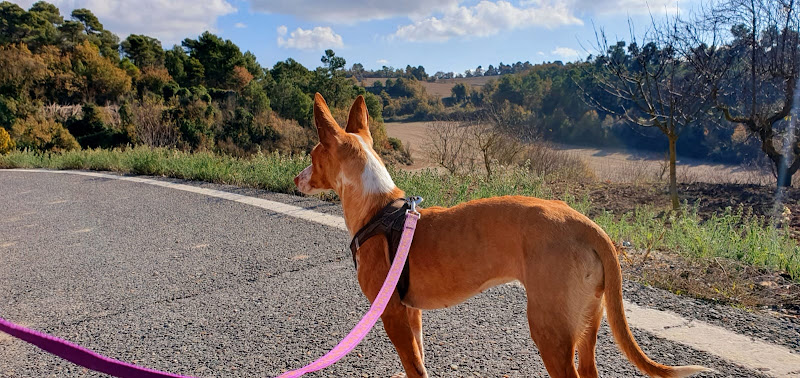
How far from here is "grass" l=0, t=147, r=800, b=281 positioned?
512 centimetres

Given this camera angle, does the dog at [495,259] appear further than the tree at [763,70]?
No

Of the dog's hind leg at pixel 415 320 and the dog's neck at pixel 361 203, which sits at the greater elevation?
the dog's neck at pixel 361 203

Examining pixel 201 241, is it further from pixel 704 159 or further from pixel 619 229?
pixel 704 159

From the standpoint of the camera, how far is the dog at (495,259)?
2.17 m

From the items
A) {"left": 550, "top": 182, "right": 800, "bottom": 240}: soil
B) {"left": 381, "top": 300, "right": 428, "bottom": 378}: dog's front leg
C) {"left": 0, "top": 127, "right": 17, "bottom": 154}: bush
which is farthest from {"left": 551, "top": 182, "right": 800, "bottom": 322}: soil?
{"left": 0, "top": 127, "right": 17, "bottom": 154}: bush

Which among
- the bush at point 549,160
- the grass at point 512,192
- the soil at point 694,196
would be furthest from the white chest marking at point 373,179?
the bush at point 549,160

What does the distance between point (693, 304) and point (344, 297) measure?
114 inches

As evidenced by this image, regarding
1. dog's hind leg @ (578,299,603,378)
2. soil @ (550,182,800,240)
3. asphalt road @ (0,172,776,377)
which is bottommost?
soil @ (550,182,800,240)

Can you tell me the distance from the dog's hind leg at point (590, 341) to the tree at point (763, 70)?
11.5 m

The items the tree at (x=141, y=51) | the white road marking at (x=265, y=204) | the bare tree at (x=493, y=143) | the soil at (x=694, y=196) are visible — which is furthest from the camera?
the tree at (x=141, y=51)

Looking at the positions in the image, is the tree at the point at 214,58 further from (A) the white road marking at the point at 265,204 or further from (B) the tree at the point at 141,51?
(A) the white road marking at the point at 265,204

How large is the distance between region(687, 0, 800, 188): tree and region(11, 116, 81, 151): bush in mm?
29937

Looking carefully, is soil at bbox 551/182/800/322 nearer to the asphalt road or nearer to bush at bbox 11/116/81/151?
the asphalt road

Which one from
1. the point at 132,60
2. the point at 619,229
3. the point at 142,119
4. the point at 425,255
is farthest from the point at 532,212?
the point at 132,60
